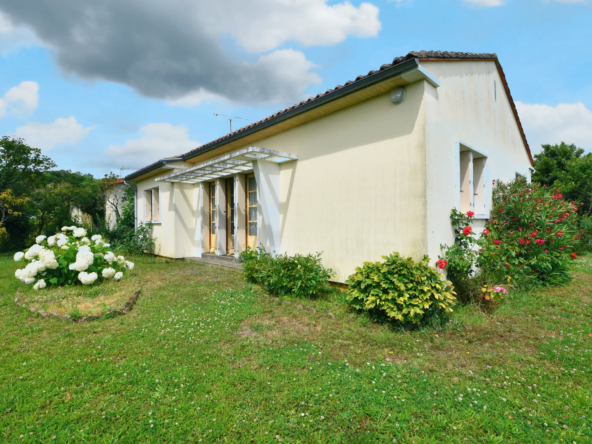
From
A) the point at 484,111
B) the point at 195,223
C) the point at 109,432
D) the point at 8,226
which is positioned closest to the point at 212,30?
the point at 195,223

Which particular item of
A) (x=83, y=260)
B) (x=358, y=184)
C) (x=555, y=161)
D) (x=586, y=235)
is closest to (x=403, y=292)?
(x=358, y=184)

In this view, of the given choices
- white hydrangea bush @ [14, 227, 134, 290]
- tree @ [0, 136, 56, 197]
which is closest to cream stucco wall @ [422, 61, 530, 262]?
white hydrangea bush @ [14, 227, 134, 290]

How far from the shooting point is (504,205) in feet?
19.9

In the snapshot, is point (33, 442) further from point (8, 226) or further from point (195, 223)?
point (8, 226)

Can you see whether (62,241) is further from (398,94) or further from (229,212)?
(398,94)

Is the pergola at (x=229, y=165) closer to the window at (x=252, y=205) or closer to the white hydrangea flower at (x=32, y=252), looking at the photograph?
the window at (x=252, y=205)

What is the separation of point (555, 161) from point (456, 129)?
15.8 m

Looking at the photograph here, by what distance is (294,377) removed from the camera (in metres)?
2.79

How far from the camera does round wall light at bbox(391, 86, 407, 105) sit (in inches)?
181

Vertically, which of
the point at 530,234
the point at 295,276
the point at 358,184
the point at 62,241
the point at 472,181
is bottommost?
the point at 295,276

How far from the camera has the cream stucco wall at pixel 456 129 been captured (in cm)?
452

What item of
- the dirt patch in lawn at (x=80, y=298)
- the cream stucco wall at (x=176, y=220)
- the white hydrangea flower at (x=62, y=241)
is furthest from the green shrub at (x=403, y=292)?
the cream stucco wall at (x=176, y=220)

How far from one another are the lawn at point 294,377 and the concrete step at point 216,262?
116 inches

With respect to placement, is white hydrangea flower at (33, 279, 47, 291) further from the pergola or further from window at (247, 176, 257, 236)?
window at (247, 176, 257, 236)
